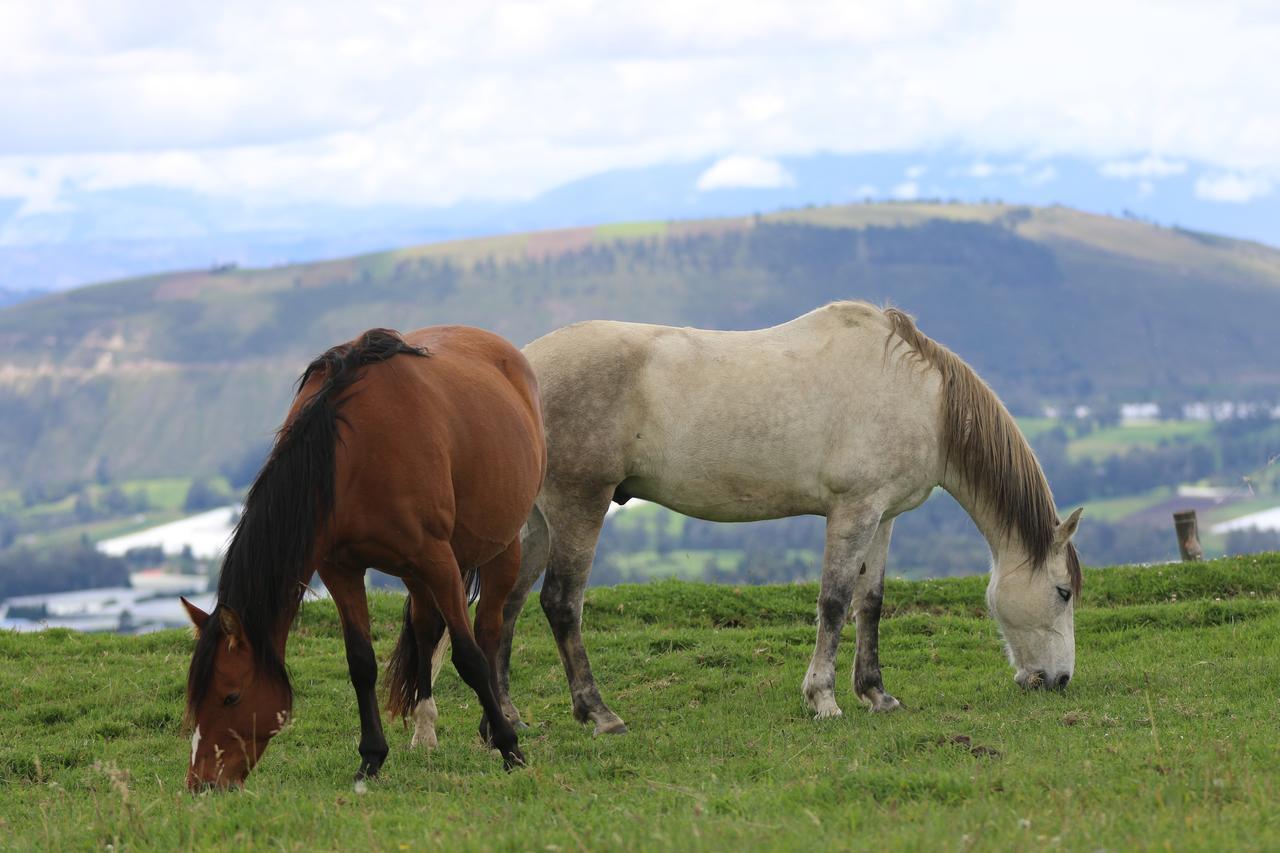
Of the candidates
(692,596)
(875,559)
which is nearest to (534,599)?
(692,596)

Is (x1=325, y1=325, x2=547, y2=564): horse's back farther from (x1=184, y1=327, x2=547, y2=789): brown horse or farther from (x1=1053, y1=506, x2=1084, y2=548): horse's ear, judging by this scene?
(x1=1053, y1=506, x2=1084, y2=548): horse's ear

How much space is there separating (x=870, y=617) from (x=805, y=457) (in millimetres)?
1444

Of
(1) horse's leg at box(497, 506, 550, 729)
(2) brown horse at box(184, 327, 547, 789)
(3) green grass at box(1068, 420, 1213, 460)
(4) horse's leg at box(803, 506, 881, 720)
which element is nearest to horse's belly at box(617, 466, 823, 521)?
(4) horse's leg at box(803, 506, 881, 720)

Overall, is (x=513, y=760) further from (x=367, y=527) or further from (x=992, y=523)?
(x=992, y=523)

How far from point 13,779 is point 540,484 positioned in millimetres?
3796

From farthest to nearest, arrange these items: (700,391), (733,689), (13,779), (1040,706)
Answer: (733,689), (700,391), (1040,706), (13,779)

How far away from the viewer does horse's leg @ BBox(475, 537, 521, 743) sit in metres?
8.52

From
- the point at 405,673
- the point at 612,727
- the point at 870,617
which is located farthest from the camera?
the point at 870,617

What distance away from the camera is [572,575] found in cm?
955

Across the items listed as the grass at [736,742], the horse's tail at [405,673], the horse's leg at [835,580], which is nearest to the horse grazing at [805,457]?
the horse's leg at [835,580]

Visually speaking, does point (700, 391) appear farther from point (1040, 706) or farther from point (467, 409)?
point (1040, 706)

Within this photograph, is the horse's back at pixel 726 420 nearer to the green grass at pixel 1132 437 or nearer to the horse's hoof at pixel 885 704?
the horse's hoof at pixel 885 704

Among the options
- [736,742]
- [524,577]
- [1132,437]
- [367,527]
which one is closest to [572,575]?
[524,577]

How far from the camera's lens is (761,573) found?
16.4 m
